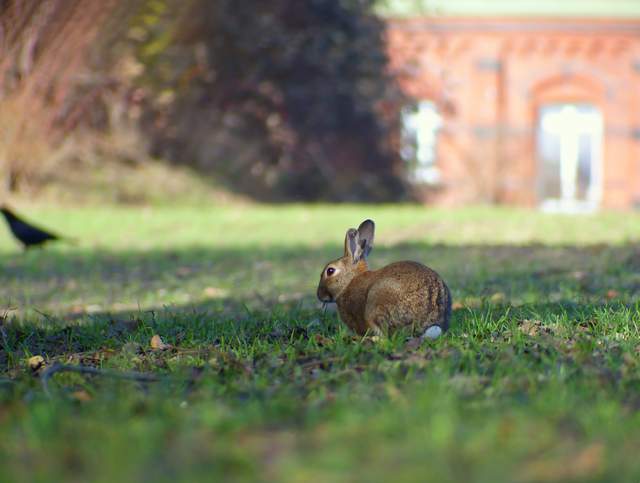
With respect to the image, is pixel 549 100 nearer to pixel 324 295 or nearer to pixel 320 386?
pixel 324 295

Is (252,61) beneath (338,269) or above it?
above

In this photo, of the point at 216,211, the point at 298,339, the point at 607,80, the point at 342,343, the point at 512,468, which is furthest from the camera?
the point at 607,80

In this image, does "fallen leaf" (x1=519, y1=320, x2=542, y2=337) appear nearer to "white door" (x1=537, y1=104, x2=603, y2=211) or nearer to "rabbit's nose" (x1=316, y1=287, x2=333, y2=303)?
"rabbit's nose" (x1=316, y1=287, x2=333, y2=303)

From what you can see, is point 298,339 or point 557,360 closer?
point 557,360

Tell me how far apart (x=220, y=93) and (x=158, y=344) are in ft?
63.3

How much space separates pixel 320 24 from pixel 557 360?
20848 millimetres

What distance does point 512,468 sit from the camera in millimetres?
2498

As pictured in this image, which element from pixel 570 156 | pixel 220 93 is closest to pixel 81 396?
pixel 220 93

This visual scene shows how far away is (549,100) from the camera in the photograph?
106 ft

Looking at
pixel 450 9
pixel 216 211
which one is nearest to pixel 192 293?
pixel 216 211

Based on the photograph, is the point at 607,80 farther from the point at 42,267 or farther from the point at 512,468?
the point at 512,468

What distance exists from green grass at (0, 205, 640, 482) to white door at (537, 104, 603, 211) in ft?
76.9

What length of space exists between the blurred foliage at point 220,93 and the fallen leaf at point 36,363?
44.2 feet

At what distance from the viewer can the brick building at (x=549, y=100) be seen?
1251 inches
